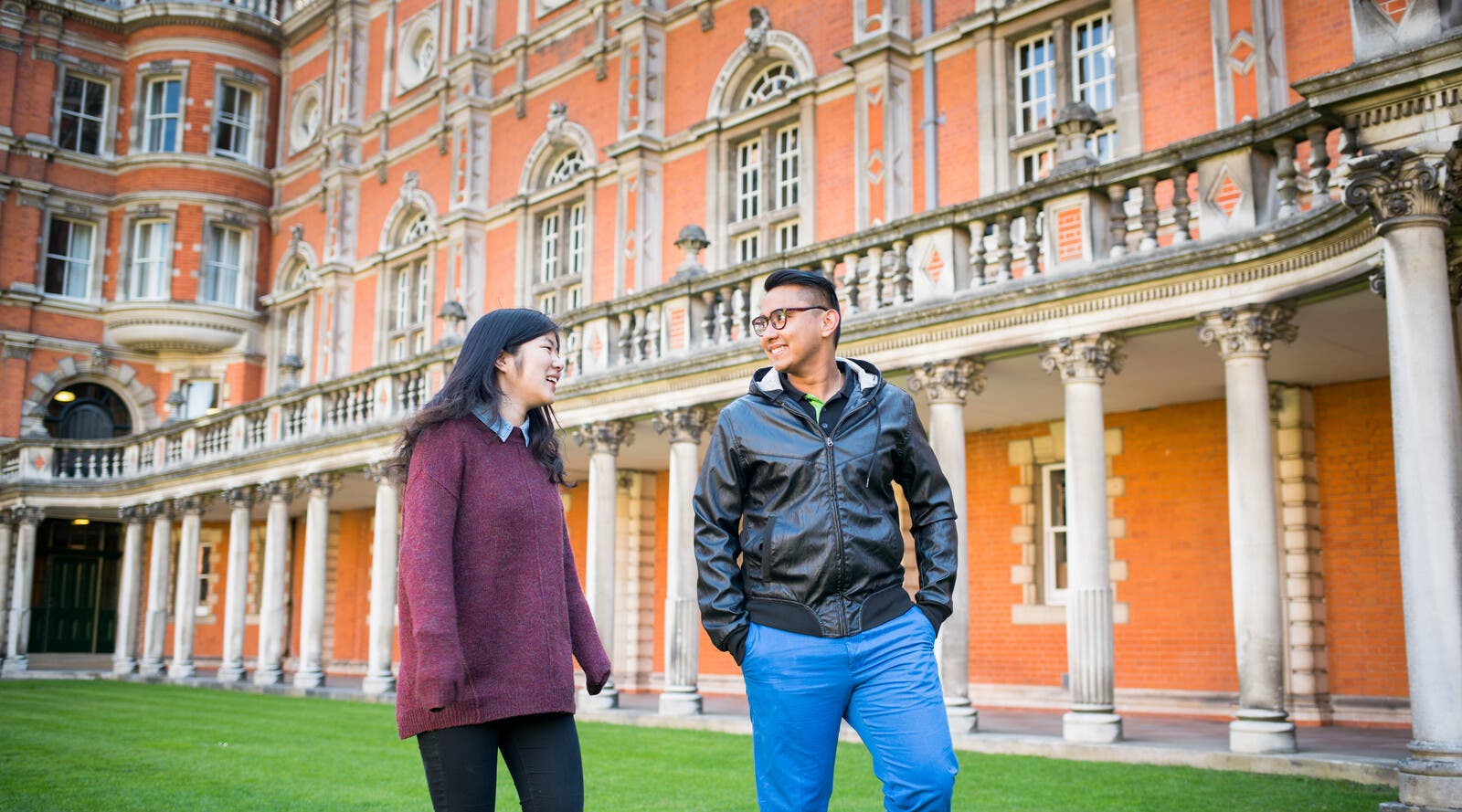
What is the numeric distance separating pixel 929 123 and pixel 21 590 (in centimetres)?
2152

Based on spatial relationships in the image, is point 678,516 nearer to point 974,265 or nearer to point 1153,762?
point 974,265

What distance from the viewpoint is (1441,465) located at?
7.55 metres

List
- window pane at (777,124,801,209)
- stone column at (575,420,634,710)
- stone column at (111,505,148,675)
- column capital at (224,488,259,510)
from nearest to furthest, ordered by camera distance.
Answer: stone column at (575,420,634,710)
window pane at (777,124,801,209)
column capital at (224,488,259,510)
stone column at (111,505,148,675)

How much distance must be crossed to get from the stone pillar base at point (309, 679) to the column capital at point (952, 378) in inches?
529

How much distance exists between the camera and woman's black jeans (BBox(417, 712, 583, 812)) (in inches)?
137

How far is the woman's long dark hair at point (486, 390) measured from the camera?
373cm

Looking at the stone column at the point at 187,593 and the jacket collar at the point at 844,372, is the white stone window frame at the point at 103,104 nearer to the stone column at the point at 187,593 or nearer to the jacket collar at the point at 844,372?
the stone column at the point at 187,593

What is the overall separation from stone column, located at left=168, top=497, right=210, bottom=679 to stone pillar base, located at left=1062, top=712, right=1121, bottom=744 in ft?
64.1

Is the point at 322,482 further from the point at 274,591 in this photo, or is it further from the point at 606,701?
the point at 606,701

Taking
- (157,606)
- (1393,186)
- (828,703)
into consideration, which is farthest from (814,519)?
(157,606)

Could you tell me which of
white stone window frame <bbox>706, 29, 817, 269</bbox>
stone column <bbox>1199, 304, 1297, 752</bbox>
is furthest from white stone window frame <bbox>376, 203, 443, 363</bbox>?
stone column <bbox>1199, 304, 1297, 752</bbox>

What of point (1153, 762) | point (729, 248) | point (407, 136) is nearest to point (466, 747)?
point (1153, 762)

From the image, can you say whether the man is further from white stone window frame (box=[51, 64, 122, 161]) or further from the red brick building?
white stone window frame (box=[51, 64, 122, 161])

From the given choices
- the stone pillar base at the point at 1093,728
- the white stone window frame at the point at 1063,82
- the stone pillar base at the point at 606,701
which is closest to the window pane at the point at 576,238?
the stone pillar base at the point at 606,701
